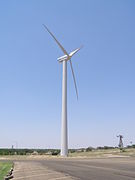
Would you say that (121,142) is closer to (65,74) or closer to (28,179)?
(65,74)

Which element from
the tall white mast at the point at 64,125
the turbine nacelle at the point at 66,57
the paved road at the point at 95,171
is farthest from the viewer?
the turbine nacelle at the point at 66,57

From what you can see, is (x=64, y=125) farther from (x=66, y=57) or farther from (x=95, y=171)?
(x=95, y=171)

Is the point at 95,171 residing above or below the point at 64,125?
Answer: below

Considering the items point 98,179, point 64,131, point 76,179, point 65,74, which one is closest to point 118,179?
point 98,179

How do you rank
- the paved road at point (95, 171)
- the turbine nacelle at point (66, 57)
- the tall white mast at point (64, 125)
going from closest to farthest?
1. the paved road at point (95, 171)
2. the tall white mast at point (64, 125)
3. the turbine nacelle at point (66, 57)

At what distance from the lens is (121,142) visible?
98.9 metres

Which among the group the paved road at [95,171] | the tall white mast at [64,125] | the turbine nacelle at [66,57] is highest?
the turbine nacelle at [66,57]

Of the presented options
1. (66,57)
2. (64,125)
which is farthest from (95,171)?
(66,57)

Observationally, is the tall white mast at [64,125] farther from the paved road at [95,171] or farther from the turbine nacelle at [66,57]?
the paved road at [95,171]

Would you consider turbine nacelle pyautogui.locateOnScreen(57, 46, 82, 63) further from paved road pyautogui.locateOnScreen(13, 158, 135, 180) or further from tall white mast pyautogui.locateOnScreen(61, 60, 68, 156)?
paved road pyautogui.locateOnScreen(13, 158, 135, 180)

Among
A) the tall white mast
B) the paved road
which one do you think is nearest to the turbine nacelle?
the tall white mast

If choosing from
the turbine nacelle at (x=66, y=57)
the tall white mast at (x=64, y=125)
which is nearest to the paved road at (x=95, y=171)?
the tall white mast at (x=64, y=125)

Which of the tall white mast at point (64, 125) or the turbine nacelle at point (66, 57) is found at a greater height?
the turbine nacelle at point (66, 57)

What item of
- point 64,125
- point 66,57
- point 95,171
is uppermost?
point 66,57
